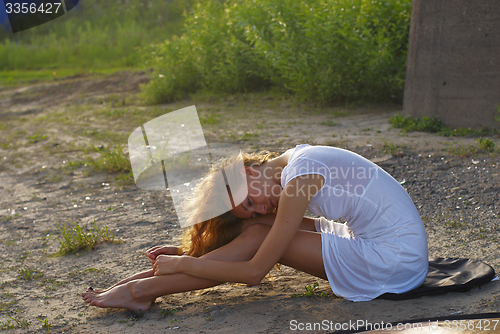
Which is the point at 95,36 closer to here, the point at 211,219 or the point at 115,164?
the point at 115,164

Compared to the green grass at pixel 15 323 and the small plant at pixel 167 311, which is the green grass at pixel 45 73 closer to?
Result: the green grass at pixel 15 323

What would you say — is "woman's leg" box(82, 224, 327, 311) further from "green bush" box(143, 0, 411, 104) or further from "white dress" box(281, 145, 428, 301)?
"green bush" box(143, 0, 411, 104)

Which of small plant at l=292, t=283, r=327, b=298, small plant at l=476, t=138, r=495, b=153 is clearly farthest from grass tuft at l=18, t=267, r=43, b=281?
small plant at l=476, t=138, r=495, b=153

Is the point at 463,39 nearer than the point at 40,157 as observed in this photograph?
Yes

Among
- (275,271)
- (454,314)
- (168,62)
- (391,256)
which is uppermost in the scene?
(168,62)

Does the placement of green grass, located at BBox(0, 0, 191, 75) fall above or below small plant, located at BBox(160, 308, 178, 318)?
above

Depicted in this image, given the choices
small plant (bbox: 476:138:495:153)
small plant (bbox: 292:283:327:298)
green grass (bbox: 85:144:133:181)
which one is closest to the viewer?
small plant (bbox: 292:283:327:298)

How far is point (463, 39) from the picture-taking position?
16.5 ft

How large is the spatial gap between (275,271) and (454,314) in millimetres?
1144

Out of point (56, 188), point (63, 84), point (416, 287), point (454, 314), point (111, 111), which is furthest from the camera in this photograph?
point (63, 84)

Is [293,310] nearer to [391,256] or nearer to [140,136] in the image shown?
[391,256]

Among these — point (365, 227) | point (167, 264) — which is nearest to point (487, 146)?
point (365, 227)

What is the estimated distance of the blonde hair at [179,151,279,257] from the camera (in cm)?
229

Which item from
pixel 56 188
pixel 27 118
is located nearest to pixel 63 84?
pixel 27 118
